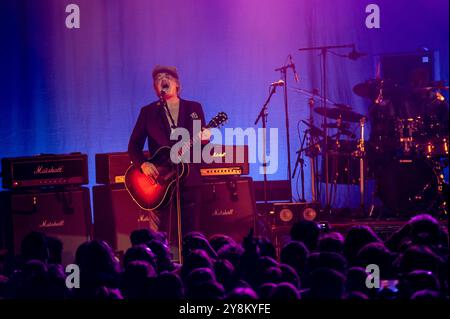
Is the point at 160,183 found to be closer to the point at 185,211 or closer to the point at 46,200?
the point at 185,211

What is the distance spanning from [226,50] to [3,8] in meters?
2.81

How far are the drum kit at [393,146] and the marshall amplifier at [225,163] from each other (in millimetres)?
1097

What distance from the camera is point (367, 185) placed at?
8781mm

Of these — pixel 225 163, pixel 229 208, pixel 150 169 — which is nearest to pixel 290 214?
pixel 229 208

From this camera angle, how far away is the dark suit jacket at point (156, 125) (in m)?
6.18

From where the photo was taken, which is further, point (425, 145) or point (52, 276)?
point (425, 145)

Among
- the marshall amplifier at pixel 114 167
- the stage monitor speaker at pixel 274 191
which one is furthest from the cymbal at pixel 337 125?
the marshall amplifier at pixel 114 167

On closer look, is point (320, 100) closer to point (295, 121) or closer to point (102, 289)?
point (295, 121)

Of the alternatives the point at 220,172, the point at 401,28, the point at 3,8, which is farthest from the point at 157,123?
the point at 401,28

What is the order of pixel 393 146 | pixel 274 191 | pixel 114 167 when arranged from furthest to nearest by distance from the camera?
pixel 274 191 < pixel 393 146 < pixel 114 167

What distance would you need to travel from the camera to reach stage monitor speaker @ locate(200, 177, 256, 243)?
7.12 meters

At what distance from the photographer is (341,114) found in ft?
26.8

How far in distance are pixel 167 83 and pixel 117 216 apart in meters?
1.62

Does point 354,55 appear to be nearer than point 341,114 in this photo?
Yes
